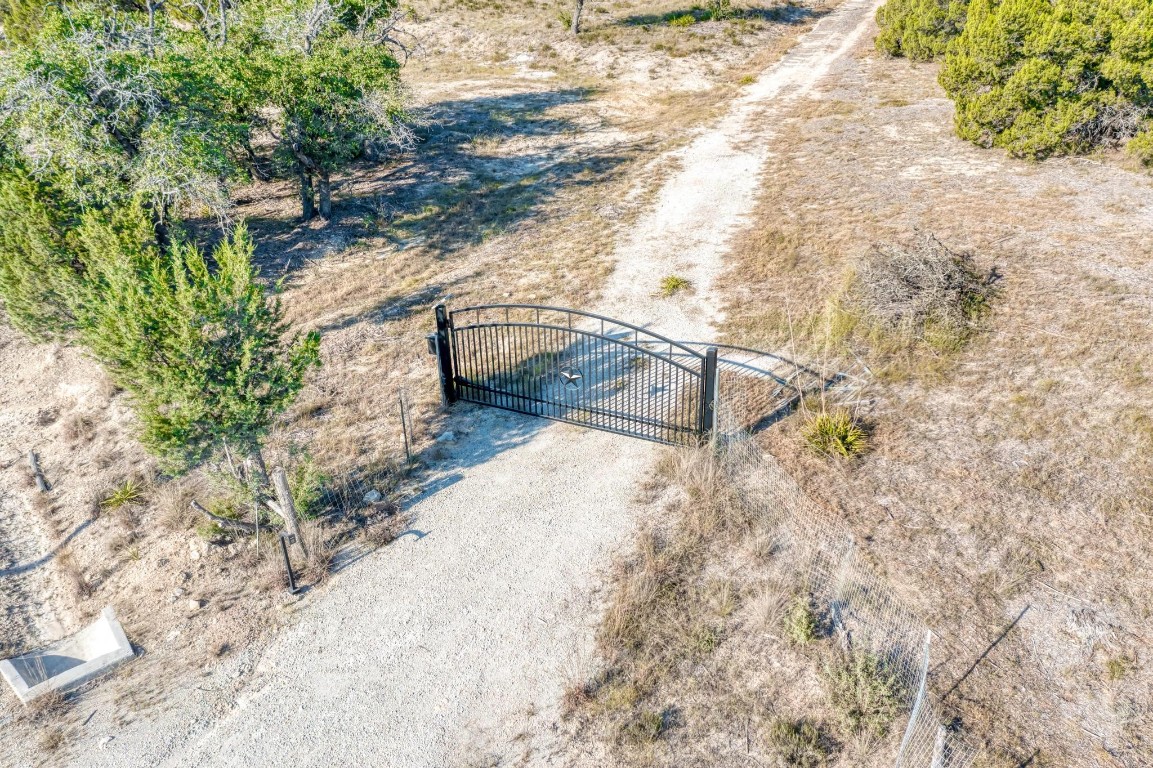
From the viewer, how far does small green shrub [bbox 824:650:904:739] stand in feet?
22.4

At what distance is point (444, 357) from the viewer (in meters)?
11.9

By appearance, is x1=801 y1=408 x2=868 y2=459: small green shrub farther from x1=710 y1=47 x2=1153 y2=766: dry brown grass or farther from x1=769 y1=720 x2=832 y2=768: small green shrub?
x1=769 y1=720 x2=832 y2=768: small green shrub

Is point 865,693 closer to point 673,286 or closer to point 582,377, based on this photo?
point 582,377

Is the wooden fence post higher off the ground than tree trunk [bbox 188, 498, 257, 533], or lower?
lower

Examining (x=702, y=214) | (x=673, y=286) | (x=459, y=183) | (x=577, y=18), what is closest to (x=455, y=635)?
(x=673, y=286)

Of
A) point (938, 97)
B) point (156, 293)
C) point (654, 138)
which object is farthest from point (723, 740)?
Result: point (938, 97)

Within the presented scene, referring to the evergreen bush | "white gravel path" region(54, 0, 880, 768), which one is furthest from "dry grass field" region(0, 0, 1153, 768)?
the evergreen bush

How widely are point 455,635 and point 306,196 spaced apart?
650 inches

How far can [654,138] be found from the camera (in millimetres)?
25984

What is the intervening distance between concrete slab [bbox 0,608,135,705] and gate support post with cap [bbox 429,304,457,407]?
5935mm

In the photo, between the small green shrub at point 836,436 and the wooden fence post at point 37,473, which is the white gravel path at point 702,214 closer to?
the small green shrub at point 836,436

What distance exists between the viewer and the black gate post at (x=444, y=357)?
11.7m

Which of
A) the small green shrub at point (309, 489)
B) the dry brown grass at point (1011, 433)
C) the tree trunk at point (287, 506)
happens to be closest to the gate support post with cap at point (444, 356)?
the small green shrub at point (309, 489)

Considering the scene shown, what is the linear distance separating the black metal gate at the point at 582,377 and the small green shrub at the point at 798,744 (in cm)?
457
